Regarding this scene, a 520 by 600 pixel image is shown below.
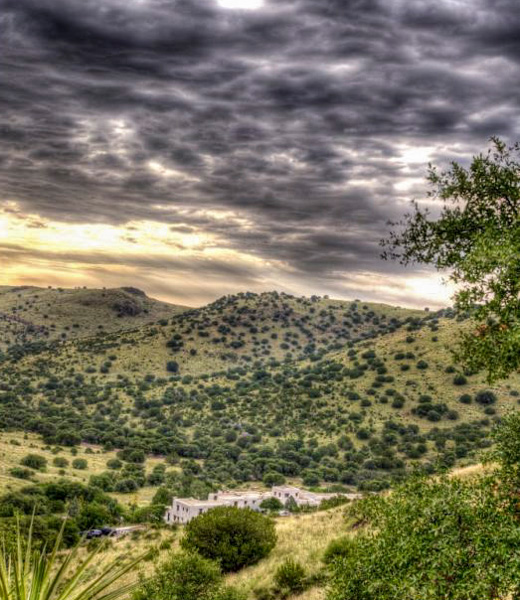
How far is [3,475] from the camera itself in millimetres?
66938

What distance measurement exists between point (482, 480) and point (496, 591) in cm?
223

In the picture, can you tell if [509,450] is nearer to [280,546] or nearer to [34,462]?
[280,546]

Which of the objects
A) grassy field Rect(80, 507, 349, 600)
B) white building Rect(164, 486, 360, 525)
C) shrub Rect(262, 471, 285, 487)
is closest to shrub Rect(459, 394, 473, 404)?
shrub Rect(262, 471, 285, 487)

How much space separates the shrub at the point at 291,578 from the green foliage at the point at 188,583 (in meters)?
1.91

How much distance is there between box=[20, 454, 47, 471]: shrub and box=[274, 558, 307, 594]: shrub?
65184 millimetres

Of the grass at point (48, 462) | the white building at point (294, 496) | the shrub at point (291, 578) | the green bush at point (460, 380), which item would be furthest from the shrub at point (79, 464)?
the shrub at point (291, 578)

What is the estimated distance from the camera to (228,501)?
6391 cm

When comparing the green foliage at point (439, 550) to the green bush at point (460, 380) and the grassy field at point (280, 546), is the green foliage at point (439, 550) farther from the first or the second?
the green bush at point (460, 380)

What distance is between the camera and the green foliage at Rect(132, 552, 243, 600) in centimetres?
1914

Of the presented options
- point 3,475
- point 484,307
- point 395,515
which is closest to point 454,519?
point 395,515

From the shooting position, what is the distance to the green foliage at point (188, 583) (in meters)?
19.1

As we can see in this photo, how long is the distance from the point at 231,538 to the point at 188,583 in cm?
704

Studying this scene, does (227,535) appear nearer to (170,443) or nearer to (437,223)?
(437,223)

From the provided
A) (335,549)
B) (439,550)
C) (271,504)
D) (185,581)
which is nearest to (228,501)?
(271,504)
